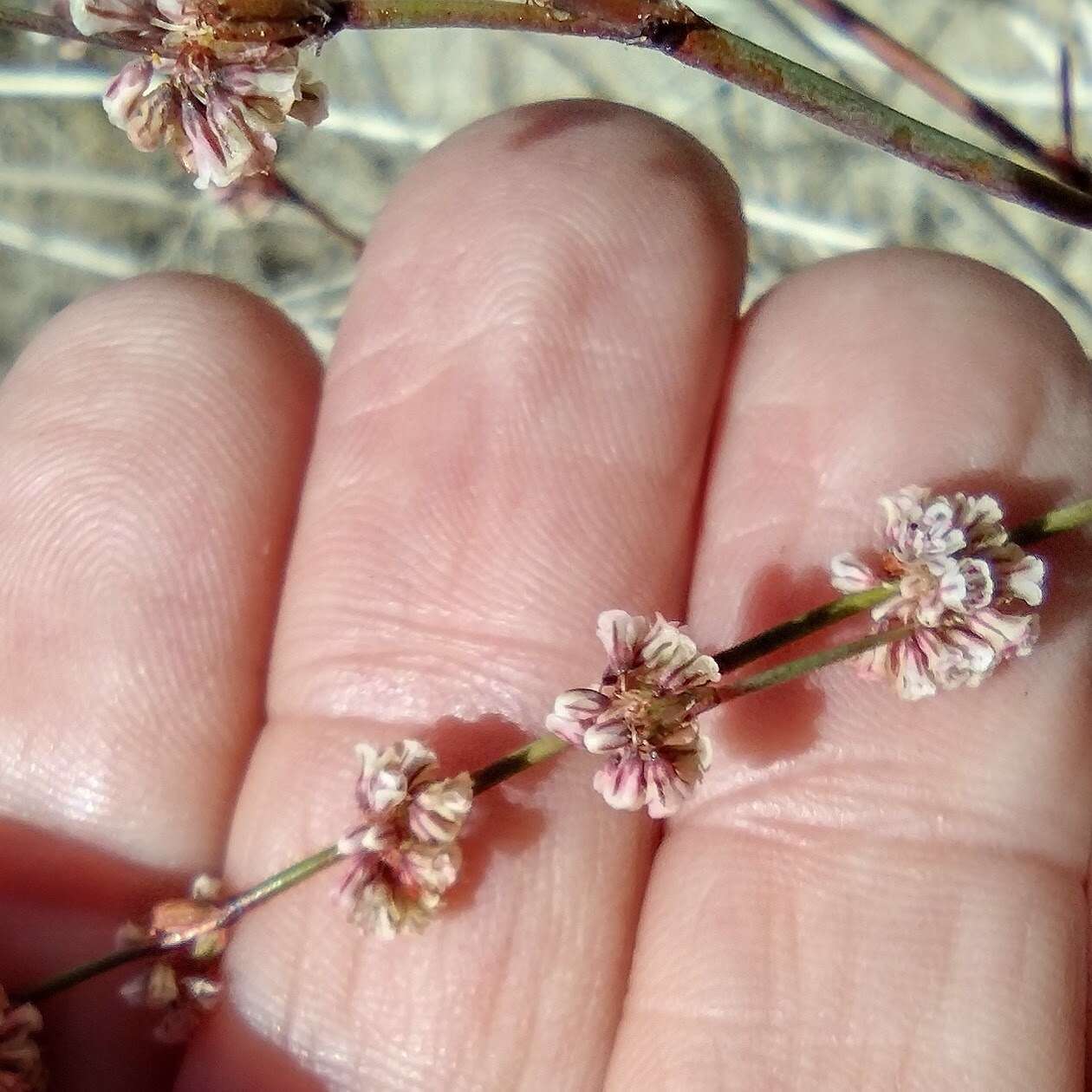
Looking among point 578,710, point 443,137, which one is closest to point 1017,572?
point 578,710

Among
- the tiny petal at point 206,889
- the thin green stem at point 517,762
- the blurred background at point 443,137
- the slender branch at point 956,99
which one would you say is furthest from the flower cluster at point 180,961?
the blurred background at point 443,137

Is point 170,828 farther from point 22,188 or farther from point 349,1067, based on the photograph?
point 22,188

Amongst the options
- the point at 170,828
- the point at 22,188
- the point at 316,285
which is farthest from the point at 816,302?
the point at 22,188

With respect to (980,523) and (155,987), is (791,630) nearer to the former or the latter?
(980,523)

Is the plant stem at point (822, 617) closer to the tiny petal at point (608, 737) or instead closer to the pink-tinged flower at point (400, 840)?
the tiny petal at point (608, 737)

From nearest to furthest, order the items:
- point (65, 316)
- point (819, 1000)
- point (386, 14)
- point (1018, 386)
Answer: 1. point (386, 14)
2. point (819, 1000)
3. point (1018, 386)
4. point (65, 316)
